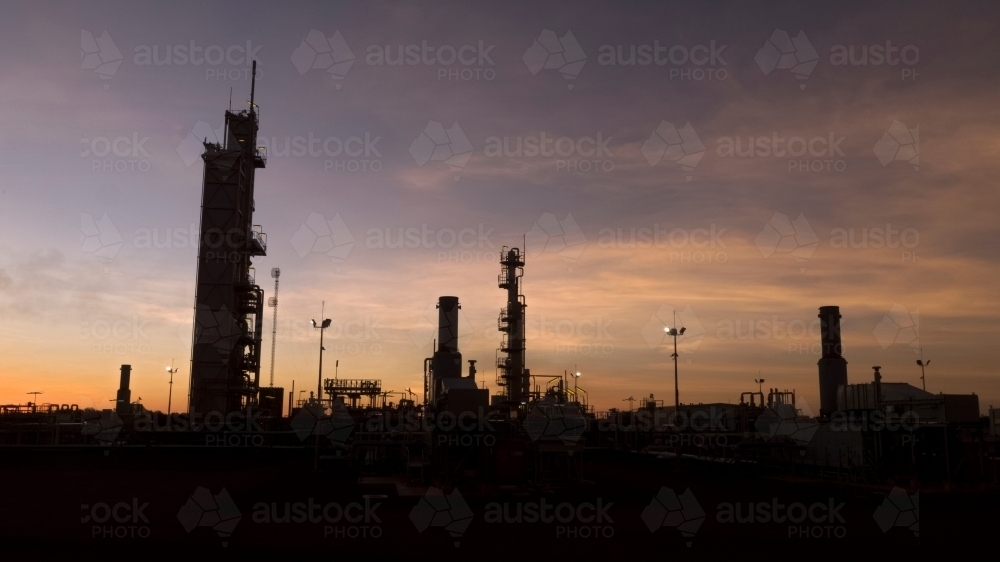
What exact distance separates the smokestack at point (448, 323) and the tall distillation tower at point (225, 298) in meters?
13.6

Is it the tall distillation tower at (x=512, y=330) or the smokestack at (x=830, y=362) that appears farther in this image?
the tall distillation tower at (x=512, y=330)

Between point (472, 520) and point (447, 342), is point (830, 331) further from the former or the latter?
point (472, 520)

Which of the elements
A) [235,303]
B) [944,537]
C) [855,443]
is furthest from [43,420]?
[944,537]

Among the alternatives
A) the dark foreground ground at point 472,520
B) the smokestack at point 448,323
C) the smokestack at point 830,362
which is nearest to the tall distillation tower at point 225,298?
the smokestack at point 448,323

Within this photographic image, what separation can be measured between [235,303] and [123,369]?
68.2 ft

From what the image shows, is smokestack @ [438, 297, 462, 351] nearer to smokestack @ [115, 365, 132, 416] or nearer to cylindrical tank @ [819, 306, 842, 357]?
cylindrical tank @ [819, 306, 842, 357]

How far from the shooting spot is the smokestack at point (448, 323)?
47.6 metres

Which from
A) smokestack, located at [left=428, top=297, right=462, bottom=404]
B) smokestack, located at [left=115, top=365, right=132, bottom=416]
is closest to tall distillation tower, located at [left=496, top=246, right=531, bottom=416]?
smokestack, located at [left=428, top=297, right=462, bottom=404]

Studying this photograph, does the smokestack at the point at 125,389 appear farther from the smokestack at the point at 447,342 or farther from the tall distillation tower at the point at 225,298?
the smokestack at the point at 447,342

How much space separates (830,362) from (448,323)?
23598mm

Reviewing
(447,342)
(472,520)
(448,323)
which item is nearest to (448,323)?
(448,323)

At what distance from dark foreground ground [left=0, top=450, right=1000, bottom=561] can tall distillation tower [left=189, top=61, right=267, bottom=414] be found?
17859mm

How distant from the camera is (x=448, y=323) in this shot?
47938 millimetres

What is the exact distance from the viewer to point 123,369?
6359 cm
